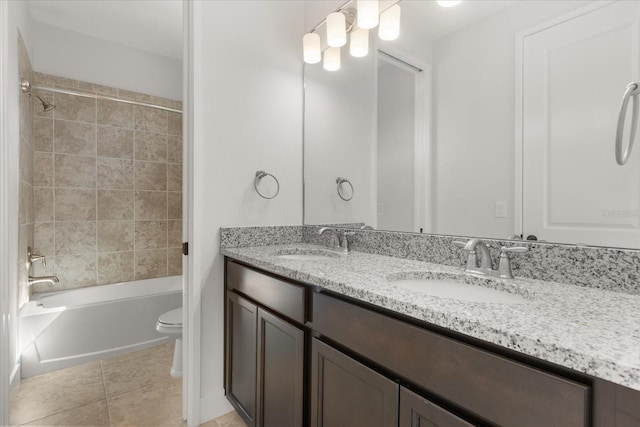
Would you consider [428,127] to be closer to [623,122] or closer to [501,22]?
[501,22]

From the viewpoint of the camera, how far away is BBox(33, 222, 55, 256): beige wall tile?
251cm

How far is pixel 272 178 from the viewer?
Answer: 6.18 feet

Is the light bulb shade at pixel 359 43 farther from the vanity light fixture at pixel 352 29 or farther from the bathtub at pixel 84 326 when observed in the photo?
the bathtub at pixel 84 326

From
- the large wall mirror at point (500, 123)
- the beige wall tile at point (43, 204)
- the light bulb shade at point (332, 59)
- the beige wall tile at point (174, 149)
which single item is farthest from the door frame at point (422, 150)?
the beige wall tile at point (43, 204)

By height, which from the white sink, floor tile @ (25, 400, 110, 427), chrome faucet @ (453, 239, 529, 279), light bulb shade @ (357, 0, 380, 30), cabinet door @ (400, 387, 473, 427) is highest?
light bulb shade @ (357, 0, 380, 30)

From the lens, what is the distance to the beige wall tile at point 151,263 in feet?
9.78

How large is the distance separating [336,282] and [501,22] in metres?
1.11

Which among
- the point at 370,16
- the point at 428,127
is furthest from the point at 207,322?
the point at 370,16

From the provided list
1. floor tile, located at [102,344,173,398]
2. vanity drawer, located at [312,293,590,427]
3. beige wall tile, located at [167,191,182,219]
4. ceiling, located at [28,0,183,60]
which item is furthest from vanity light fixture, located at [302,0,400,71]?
floor tile, located at [102,344,173,398]

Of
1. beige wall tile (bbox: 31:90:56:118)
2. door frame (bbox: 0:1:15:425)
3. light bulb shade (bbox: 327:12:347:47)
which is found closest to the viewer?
door frame (bbox: 0:1:15:425)

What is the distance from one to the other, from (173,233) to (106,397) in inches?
64.7

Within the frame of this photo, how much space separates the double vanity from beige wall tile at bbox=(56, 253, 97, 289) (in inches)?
81.9

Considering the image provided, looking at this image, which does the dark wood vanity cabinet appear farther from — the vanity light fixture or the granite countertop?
the vanity light fixture

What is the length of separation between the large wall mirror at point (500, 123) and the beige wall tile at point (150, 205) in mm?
2172
